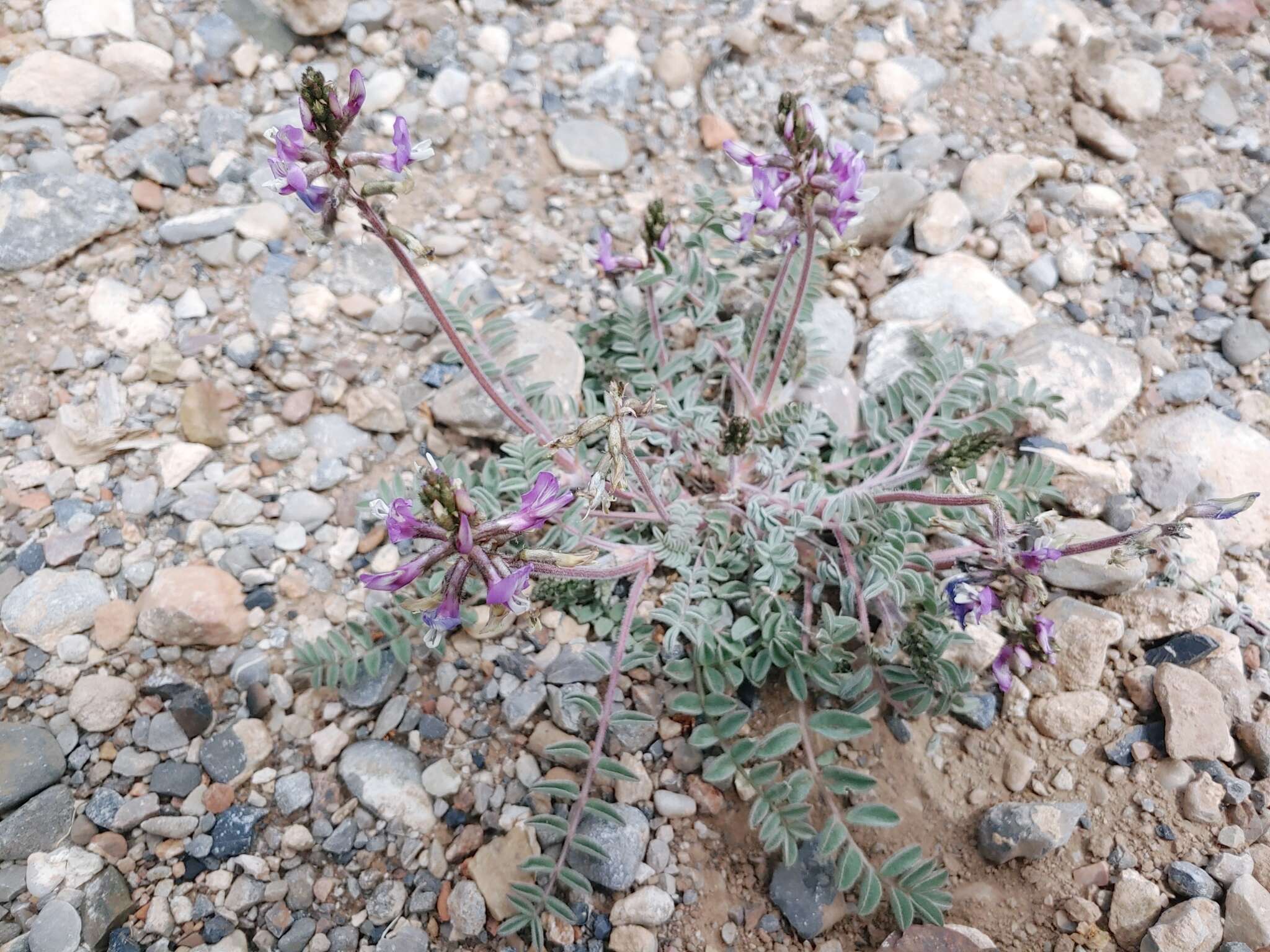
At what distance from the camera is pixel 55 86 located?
15.5 ft

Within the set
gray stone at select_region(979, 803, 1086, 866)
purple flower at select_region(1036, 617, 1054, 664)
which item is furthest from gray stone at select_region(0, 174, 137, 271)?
gray stone at select_region(979, 803, 1086, 866)

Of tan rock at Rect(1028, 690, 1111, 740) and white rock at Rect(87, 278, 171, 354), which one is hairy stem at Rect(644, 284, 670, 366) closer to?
tan rock at Rect(1028, 690, 1111, 740)

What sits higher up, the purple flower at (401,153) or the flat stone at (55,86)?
the purple flower at (401,153)

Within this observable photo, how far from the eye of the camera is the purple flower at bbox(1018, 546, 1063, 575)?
271 cm

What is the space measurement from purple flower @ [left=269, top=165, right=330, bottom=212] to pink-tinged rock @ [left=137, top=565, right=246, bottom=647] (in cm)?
167

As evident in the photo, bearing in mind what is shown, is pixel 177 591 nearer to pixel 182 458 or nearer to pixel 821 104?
pixel 182 458

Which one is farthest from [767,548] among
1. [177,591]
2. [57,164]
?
[57,164]

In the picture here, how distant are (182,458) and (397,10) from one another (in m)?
3.13

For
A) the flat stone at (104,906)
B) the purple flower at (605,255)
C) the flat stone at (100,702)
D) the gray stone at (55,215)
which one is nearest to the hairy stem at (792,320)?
the purple flower at (605,255)

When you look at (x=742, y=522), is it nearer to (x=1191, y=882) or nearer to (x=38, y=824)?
(x=1191, y=882)

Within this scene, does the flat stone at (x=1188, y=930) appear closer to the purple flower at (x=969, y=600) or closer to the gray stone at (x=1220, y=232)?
the purple flower at (x=969, y=600)

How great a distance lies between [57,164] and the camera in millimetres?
Result: 4527

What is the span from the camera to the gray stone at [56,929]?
9.30ft

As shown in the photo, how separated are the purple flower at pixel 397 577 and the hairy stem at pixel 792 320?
73.9 inches
